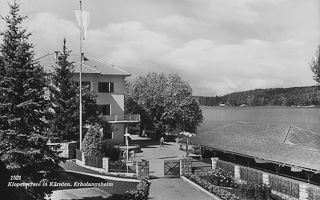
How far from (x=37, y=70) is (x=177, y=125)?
130 ft

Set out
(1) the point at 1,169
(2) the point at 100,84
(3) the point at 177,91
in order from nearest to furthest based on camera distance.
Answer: (1) the point at 1,169, (2) the point at 100,84, (3) the point at 177,91

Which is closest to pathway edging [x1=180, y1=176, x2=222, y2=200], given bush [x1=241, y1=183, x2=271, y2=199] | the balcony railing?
bush [x1=241, y1=183, x2=271, y2=199]

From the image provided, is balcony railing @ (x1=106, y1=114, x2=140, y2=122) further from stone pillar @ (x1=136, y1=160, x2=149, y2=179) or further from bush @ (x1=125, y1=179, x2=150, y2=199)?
bush @ (x1=125, y1=179, x2=150, y2=199)

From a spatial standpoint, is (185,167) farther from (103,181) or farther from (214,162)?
(103,181)

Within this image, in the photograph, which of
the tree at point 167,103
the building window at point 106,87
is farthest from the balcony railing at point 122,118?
the tree at point 167,103

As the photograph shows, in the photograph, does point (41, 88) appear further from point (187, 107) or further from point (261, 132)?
point (187, 107)

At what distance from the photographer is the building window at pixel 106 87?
45.6 metres

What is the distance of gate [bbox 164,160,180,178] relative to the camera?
2745 cm

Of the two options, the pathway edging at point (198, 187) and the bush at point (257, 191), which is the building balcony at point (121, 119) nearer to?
the pathway edging at point (198, 187)

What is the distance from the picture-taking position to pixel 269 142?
88.2 feet

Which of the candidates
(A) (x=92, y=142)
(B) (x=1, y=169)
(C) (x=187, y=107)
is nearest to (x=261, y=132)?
(A) (x=92, y=142)

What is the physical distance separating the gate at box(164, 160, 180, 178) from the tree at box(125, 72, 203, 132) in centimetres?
2634

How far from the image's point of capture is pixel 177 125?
55531 millimetres

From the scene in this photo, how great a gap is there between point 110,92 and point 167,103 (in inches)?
457
